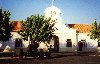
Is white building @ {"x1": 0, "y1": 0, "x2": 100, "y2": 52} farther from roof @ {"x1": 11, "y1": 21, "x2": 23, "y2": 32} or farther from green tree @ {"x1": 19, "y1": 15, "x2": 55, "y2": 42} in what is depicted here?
green tree @ {"x1": 19, "y1": 15, "x2": 55, "y2": 42}

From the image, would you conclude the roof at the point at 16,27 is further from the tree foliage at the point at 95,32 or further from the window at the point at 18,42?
the tree foliage at the point at 95,32

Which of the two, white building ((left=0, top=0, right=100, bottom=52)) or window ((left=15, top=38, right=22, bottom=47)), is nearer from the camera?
window ((left=15, top=38, right=22, bottom=47))

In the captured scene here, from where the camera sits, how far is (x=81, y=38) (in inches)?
1644

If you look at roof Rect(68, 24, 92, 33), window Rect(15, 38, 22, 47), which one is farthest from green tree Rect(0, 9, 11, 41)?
roof Rect(68, 24, 92, 33)

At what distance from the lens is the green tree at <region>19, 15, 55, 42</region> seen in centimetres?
3125

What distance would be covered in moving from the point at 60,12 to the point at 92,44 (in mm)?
9041

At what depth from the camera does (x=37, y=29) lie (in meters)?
31.6

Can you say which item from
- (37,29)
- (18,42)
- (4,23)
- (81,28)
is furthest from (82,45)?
(4,23)

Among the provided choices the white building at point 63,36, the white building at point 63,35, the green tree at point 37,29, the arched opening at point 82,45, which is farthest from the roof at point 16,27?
the arched opening at point 82,45

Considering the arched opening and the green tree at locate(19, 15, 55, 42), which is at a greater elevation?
the green tree at locate(19, 15, 55, 42)

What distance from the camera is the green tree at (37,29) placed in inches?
1230

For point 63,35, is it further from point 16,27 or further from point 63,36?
point 16,27

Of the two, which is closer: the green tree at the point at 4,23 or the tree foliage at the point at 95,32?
the green tree at the point at 4,23

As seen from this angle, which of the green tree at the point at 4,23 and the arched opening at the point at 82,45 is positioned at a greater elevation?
the green tree at the point at 4,23
